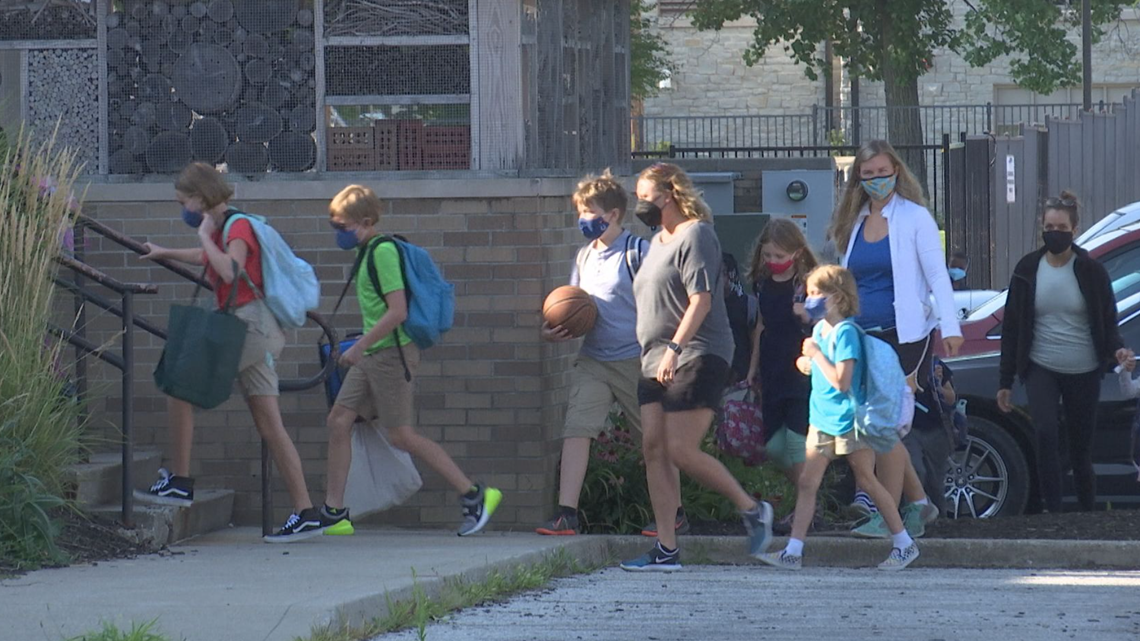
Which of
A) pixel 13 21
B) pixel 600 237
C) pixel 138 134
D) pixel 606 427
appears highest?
pixel 13 21

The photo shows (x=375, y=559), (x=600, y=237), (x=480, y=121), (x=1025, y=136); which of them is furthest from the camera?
(x=1025, y=136)

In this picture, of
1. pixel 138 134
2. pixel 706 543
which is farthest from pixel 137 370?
pixel 706 543

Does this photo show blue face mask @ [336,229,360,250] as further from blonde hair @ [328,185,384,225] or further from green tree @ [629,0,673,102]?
green tree @ [629,0,673,102]

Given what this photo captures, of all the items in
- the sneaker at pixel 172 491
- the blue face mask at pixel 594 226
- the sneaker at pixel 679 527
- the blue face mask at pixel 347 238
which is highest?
the blue face mask at pixel 594 226

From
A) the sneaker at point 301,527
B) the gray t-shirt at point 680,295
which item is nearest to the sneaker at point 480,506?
the sneaker at point 301,527

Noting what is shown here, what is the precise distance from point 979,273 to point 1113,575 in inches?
457

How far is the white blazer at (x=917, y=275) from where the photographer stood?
26.0ft

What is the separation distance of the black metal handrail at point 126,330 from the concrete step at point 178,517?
15 cm

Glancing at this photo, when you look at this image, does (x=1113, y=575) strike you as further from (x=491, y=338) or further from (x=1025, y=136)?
(x=1025, y=136)

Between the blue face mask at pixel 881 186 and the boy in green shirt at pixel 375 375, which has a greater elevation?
the blue face mask at pixel 881 186

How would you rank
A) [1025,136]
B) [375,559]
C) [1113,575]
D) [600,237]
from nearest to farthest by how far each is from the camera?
[375,559] < [1113,575] < [600,237] < [1025,136]

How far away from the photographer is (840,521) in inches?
368

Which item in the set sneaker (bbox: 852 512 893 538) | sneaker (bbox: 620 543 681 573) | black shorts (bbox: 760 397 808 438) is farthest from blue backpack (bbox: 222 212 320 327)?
sneaker (bbox: 852 512 893 538)

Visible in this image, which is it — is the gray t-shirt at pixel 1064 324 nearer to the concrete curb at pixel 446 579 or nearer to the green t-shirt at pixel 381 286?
the concrete curb at pixel 446 579
